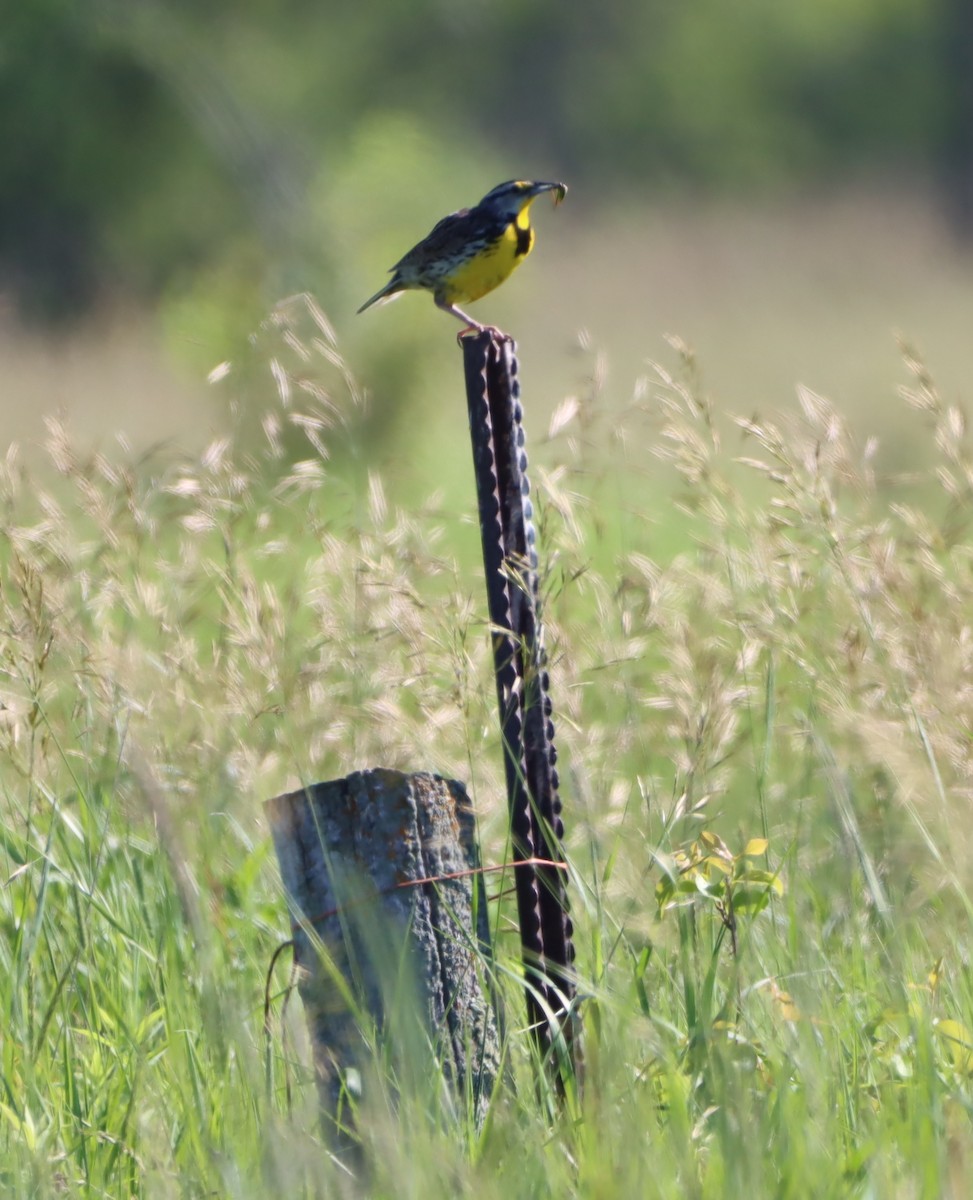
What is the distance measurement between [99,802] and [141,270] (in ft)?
49.3

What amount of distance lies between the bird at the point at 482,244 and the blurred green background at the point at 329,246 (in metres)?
1.04

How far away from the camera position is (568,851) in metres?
2.63

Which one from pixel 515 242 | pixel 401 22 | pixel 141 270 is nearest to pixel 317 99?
pixel 401 22

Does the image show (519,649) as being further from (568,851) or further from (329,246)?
(329,246)

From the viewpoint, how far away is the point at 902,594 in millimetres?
3035

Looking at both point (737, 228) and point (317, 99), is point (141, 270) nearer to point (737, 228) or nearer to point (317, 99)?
point (317, 99)

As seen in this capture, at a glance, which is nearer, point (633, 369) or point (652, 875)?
point (652, 875)

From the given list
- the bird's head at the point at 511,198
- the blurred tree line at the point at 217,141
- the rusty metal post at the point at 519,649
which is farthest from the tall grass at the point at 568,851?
the blurred tree line at the point at 217,141

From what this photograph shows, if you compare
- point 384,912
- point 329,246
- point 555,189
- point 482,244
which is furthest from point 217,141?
point 384,912

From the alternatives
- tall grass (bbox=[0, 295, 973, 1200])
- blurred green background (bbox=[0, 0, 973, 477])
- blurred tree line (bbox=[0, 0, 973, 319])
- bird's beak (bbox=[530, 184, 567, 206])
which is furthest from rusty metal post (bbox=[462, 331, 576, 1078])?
blurred tree line (bbox=[0, 0, 973, 319])

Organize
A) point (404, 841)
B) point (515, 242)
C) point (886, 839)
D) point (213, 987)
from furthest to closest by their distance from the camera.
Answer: point (515, 242) → point (886, 839) → point (404, 841) → point (213, 987)

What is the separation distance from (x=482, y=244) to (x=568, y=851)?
2.06 metres

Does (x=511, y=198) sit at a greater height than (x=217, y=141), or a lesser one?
lesser

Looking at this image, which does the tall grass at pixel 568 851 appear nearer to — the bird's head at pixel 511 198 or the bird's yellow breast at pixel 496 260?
the bird's yellow breast at pixel 496 260
